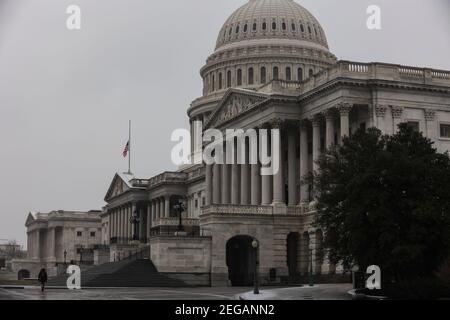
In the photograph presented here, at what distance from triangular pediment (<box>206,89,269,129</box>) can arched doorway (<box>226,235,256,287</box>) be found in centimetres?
1451

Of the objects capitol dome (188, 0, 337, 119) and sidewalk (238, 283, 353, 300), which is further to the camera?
capitol dome (188, 0, 337, 119)

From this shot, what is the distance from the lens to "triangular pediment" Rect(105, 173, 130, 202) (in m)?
152

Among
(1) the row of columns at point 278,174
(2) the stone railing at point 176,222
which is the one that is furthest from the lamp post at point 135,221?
(1) the row of columns at point 278,174

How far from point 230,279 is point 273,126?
15446 mm

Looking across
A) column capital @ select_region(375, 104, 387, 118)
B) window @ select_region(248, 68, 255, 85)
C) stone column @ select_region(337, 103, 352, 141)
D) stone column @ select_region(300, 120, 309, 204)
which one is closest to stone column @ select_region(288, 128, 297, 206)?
stone column @ select_region(300, 120, 309, 204)

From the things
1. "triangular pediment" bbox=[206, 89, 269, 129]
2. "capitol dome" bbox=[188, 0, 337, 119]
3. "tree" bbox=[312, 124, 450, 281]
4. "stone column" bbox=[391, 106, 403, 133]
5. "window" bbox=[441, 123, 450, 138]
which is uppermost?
"capitol dome" bbox=[188, 0, 337, 119]

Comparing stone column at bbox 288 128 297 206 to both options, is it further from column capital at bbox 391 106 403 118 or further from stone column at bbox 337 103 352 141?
column capital at bbox 391 106 403 118

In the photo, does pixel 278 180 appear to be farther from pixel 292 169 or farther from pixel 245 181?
pixel 245 181

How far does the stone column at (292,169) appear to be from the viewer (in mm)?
85562

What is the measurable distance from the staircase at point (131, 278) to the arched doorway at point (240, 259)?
7479mm

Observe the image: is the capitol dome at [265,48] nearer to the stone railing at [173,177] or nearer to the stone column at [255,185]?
the stone railing at [173,177]

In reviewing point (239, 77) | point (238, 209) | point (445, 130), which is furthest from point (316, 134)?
point (239, 77)
